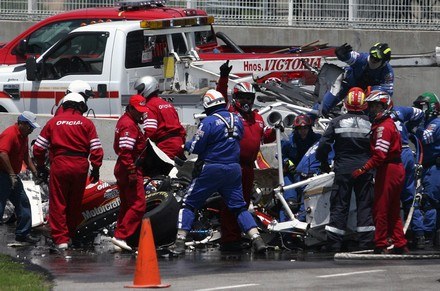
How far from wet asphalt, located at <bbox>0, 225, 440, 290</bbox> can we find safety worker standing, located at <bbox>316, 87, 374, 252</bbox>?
19.1 inches

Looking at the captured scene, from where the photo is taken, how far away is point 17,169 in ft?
48.7

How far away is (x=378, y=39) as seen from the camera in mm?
24984

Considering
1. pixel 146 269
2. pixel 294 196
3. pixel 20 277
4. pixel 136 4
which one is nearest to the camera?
pixel 146 269

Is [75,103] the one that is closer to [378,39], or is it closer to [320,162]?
[320,162]

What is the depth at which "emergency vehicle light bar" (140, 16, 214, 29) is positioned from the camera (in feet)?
60.3

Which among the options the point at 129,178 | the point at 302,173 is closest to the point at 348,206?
the point at 302,173

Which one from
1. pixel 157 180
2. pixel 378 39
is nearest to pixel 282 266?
pixel 157 180

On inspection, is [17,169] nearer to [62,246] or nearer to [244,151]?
[62,246]

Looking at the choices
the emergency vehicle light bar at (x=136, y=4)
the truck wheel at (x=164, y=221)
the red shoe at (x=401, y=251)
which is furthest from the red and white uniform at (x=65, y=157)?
the emergency vehicle light bar at (x=136, y=4)

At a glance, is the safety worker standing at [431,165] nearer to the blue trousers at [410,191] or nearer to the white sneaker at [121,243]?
the blue trousers at [410,191]

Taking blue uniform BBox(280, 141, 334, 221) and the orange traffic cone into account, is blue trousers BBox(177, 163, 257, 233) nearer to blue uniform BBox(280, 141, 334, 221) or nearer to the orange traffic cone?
blue uniform BBox(280, 141, 334, 221)

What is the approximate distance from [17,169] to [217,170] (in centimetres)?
268

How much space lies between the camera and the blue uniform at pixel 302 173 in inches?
580

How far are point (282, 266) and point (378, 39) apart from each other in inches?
513
